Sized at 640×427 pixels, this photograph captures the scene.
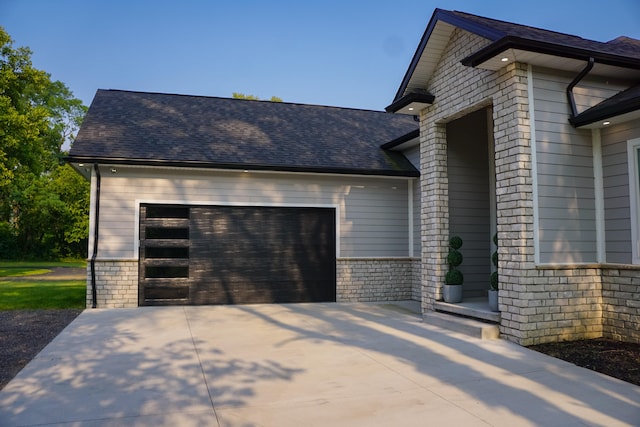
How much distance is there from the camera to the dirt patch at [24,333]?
5160 mm

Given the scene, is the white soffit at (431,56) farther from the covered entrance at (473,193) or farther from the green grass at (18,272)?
the green grass at (18,272)

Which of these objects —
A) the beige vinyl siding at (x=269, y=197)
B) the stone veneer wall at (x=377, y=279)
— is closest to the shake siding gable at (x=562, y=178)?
the stone veneer wall at (x=377, y=279)

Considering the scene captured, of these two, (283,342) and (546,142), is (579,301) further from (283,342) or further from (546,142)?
(283,342)

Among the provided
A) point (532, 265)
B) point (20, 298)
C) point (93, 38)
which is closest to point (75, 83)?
point (93, 38)

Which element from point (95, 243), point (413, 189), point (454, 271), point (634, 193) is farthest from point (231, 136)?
point (634, 193)

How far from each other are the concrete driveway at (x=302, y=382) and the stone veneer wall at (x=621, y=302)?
1.41m

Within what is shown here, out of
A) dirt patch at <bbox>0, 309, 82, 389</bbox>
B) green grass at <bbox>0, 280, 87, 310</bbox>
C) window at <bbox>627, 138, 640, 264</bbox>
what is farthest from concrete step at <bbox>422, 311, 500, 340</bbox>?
green grass at <bbox>0, 280, 87, 310</bbox>

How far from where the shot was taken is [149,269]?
968cm

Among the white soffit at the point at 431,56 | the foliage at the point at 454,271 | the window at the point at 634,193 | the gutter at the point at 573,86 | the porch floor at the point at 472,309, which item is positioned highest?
the white soffit at the point at 431,56

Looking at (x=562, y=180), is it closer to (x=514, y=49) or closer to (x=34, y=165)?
(x=514, y=49)

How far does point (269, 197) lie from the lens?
10320mm

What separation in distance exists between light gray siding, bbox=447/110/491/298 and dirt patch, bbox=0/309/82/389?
6.97 m

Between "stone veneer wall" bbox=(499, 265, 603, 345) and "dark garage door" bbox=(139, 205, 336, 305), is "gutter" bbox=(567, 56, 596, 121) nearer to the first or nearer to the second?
"stone veneer wall" bbox=(499, 265, 603, 345)

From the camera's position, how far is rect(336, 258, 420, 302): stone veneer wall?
1059cm
